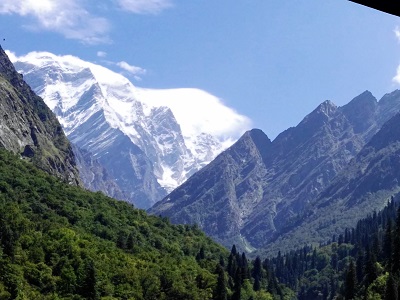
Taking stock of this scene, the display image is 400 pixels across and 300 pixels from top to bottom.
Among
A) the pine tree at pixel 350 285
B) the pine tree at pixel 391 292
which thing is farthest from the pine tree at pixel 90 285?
the pine tree at pixel 391 292

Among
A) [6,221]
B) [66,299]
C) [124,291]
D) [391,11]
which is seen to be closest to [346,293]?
[124,291]

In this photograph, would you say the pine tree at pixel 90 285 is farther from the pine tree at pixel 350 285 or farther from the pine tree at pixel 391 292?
the pine tree at pixel 391 292

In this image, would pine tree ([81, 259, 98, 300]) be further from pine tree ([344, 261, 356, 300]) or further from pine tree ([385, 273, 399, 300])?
pine tree ([385, 273, 399, 300])

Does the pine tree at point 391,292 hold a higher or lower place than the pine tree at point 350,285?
lower

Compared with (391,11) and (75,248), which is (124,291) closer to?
(75,248)

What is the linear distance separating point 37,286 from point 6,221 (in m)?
31.3

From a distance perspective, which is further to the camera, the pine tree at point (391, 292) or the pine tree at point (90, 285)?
the pine tree at point (90, 285)

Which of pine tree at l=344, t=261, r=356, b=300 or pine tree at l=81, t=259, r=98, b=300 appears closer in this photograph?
pine tree at l=81, t=259, r=98, b=300

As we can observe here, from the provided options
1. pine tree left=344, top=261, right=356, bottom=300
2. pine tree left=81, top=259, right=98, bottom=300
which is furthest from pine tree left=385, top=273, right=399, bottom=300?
pine tree left=81, top=259, right=98, bottom=300

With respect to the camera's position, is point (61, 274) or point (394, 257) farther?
point (61, 274)

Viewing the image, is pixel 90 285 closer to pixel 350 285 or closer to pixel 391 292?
pixel 350 285

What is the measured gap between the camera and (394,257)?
541 ft

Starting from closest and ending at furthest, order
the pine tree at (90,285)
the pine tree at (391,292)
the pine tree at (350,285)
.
→ the pine tree at (391,292), the pine tree at (90,285), the pine tree at (350,285)

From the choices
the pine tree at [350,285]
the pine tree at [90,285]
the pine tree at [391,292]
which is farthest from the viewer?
the pine tree at [350,285]
